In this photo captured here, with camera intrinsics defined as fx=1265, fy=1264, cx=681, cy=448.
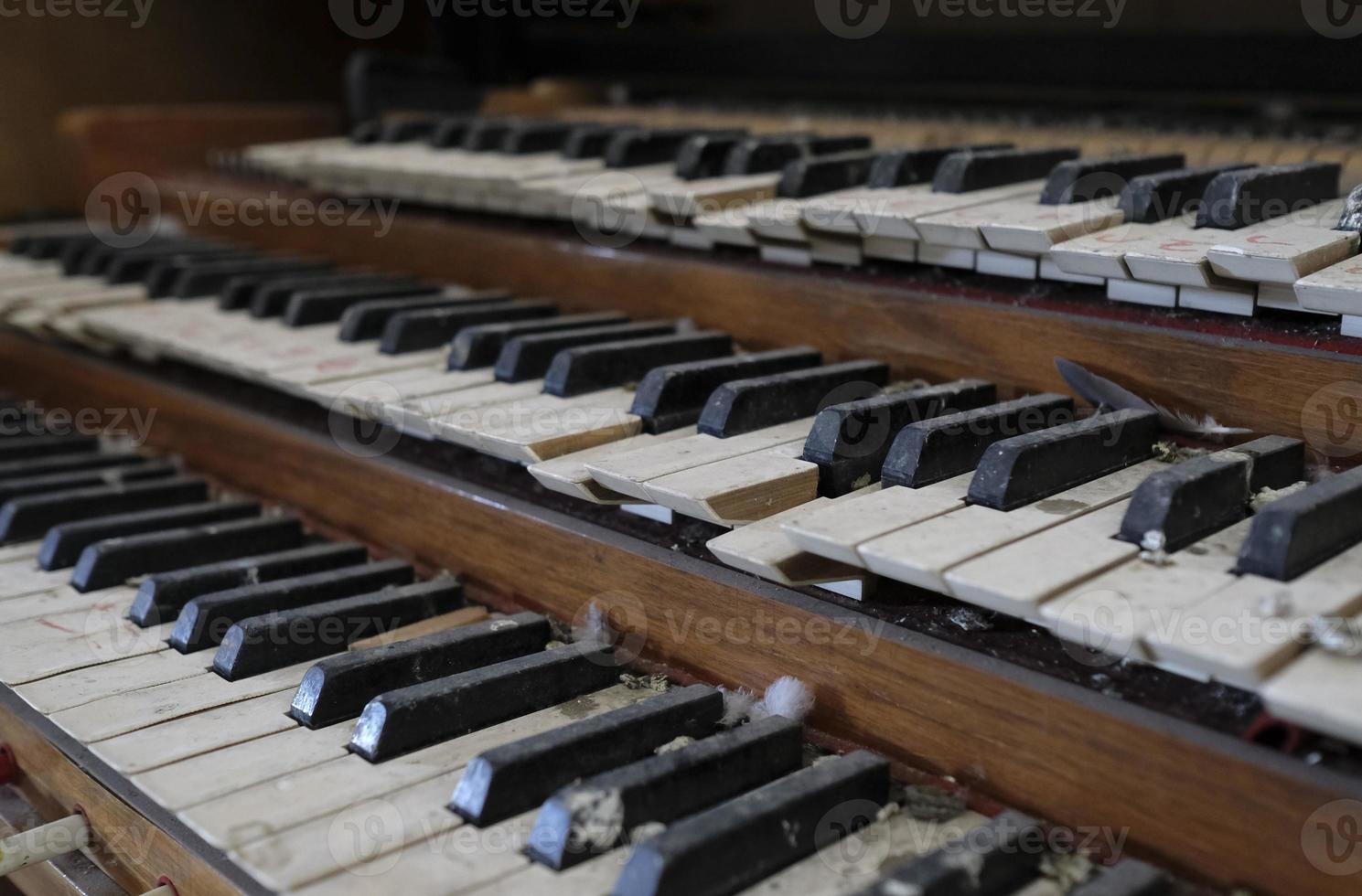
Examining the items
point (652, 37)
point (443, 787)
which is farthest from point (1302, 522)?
point (652, 37)

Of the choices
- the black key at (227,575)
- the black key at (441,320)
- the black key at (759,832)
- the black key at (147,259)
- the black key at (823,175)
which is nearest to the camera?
the black key at (759,832)

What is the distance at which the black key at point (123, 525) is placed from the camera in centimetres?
155

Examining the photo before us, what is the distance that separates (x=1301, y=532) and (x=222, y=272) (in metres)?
1.83

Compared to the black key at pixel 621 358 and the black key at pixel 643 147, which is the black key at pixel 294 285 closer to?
the black key at pixel 643 147

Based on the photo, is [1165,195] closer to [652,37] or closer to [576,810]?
[576,810]

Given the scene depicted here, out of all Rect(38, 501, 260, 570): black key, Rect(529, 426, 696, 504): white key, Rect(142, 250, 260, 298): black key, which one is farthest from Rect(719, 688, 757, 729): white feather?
Rect(142, 250, 260, 298): black key

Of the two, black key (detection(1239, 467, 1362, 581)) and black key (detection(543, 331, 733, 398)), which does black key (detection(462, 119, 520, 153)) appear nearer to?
black key (detection(543, 331, 733, 398))

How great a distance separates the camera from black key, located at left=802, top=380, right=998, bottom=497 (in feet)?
3.83

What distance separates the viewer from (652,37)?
8.32 feet

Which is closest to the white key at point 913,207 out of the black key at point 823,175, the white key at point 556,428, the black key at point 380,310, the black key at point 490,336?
the black key at point 823,175

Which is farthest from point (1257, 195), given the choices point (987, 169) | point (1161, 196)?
point (987, 169)

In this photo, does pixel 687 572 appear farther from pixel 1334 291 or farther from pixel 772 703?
pixel 1334 291

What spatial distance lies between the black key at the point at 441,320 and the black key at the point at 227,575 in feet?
0.97

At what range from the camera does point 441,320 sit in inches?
68.6
